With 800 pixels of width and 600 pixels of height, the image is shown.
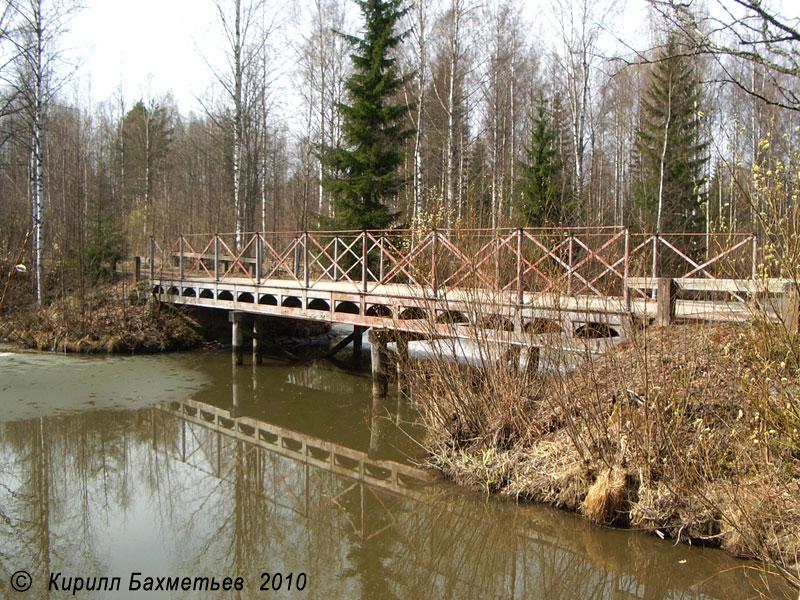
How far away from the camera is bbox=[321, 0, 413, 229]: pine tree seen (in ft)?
53.1

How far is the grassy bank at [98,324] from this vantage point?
562 inches

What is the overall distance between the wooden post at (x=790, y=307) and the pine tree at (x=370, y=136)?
1248 cm

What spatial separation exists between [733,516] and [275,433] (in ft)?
19.4

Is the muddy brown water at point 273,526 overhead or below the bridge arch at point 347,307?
below

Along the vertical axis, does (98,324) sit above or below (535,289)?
below

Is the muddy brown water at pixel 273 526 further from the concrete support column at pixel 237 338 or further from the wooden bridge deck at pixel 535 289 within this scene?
the concrete support column at pixel 237 338

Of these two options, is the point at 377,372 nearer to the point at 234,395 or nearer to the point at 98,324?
the point at 234,395

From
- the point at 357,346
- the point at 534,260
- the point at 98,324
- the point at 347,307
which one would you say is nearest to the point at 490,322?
the point at 534,260

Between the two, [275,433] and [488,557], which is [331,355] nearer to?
[275,433]

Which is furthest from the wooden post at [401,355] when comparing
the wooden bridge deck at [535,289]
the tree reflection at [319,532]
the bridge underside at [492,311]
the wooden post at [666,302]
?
the wooden post at [666,302]

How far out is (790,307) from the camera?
4156 mm

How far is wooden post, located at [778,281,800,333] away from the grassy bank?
43.3ft

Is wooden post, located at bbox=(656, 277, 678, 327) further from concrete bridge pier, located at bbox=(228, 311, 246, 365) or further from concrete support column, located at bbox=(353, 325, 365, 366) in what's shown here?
concrete bridge pier, located at bbox=(228, 311, 246, 365)

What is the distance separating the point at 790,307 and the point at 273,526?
463 centimetres
